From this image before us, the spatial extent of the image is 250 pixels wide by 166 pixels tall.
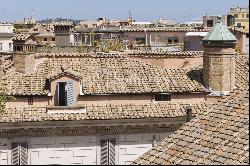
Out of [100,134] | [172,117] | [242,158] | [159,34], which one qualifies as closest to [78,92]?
[100,134]

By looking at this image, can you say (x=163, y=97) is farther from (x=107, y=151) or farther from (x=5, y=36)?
(x=5, y=36)

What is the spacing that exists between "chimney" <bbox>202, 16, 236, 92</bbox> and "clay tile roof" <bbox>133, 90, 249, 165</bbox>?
1463cm

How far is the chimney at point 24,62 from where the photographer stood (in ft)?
98.3

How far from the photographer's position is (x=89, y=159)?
27.0 metres

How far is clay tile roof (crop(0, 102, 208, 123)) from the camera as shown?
26922 mm

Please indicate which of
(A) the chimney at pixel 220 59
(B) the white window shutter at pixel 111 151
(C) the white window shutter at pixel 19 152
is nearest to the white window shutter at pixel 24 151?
(C) the white window shutter at pixel 19 152

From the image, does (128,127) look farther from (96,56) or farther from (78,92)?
(96,56)

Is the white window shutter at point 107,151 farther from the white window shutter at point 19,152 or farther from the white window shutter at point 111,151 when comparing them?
the white window shutter at point 19,152

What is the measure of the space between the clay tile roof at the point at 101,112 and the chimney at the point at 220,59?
4.67 ft

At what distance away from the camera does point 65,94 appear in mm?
27797

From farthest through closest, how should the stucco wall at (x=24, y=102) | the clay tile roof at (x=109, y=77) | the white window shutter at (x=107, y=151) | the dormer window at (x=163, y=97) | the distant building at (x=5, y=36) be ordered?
1. the distant building at (x=5, y=36)
2. the dormer window at (x=163, y=97)
3. the clay tile roof at (x=109, y=77)
4. the stucco wall at (x=24, y=102)
5. the white window shutter at (x=107, y=151)

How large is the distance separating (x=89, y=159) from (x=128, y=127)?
1.86 meters

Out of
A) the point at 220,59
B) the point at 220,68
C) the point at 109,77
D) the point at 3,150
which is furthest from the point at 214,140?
the point at 109,77

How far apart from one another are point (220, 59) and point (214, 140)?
16590mm
